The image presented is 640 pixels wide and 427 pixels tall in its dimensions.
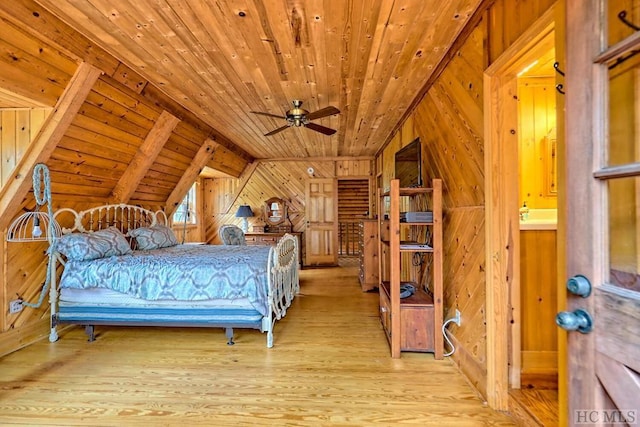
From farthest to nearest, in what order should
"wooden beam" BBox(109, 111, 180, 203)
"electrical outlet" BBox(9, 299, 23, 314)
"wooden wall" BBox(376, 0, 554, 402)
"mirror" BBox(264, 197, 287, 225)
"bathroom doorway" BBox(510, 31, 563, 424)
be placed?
"mirror" BBox(264, 197, 287, 225)
"wooden beam" BBox(109, 111, 180, 203)
"electrical outlet" BBox(9, 299, 23, 314)
"bathroom doorway" BBox(510, 31, 563, 424)
"wooden wall" BBox(376, 0, 554, 402)

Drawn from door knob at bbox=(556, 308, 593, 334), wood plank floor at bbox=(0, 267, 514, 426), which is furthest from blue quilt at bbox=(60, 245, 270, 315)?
door knob at bbox=(556, 308, 593, 334)

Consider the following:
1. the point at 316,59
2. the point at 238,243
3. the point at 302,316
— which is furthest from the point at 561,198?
the point at 238,243

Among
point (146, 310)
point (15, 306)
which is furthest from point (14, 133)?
point (146, 310)

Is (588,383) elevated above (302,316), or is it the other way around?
(588,383)

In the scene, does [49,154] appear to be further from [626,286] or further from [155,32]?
[626,286]

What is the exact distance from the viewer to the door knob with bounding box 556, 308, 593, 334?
0.82m

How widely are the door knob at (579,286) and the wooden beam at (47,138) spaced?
346 cm

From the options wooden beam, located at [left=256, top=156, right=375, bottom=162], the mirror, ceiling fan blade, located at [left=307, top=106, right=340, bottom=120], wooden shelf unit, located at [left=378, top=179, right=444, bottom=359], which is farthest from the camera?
the mirror

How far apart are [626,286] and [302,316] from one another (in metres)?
3.27

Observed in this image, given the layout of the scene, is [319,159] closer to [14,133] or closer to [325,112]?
[325,112]

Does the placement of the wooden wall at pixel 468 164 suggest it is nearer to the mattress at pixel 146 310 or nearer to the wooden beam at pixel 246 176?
the mattress at pixel 146 310

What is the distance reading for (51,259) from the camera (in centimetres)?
302

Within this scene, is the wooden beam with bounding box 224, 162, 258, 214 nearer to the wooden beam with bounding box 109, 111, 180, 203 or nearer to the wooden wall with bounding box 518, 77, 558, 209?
the wooden beam with bounding box 109, 111, 180, 203

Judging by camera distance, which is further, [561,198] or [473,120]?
[473,120]
